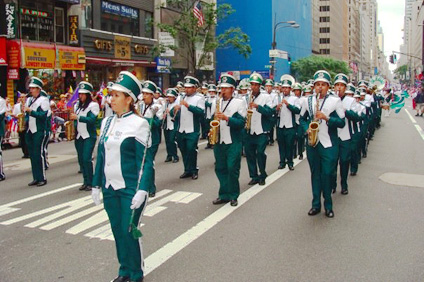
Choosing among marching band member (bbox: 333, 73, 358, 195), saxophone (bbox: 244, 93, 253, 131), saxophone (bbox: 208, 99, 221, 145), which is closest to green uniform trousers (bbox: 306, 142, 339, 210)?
marching band member (bbox: 333, 73, 358, 195)

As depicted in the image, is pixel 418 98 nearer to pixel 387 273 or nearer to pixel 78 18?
pixel 78 18

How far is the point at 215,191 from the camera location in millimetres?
9086

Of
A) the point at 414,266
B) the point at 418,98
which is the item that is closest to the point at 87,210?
the point at 414,266

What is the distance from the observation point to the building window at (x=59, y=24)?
25.2 meters

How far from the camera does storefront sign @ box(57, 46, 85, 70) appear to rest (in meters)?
24.4

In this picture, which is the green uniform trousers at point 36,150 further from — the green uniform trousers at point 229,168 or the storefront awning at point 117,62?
the storefront awning at point 117,62

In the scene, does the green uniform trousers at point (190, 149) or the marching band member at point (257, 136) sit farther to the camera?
the green uniform trousers at point (190, 149)

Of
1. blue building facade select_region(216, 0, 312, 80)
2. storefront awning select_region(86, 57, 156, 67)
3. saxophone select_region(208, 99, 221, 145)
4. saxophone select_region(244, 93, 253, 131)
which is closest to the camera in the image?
saxophone select_region(208, 99, 221, 145)

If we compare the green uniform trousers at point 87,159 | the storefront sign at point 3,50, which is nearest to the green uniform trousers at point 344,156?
the green uniform trousers at point 87,159

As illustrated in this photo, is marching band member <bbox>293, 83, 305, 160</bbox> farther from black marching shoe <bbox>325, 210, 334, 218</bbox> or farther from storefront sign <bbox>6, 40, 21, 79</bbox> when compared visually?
storefront sign <bbox>6, 40, 21, 79</bbox>

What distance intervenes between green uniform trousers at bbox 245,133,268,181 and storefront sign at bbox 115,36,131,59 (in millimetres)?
21646

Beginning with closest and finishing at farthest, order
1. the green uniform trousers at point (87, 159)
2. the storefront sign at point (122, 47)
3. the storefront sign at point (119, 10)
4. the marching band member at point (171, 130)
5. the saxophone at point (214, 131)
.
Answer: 1. the saxophone at point (214, 131)
2. the green uniform trousers at point (87, 159)
3. the marching band member at point (171, 130)
4. the storefront sign at point (119, 10)
5. the storefront sign at point (122, 47)

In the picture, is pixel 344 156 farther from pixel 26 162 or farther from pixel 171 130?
pixel 26 162

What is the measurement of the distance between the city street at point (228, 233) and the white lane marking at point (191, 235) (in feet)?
0.04
